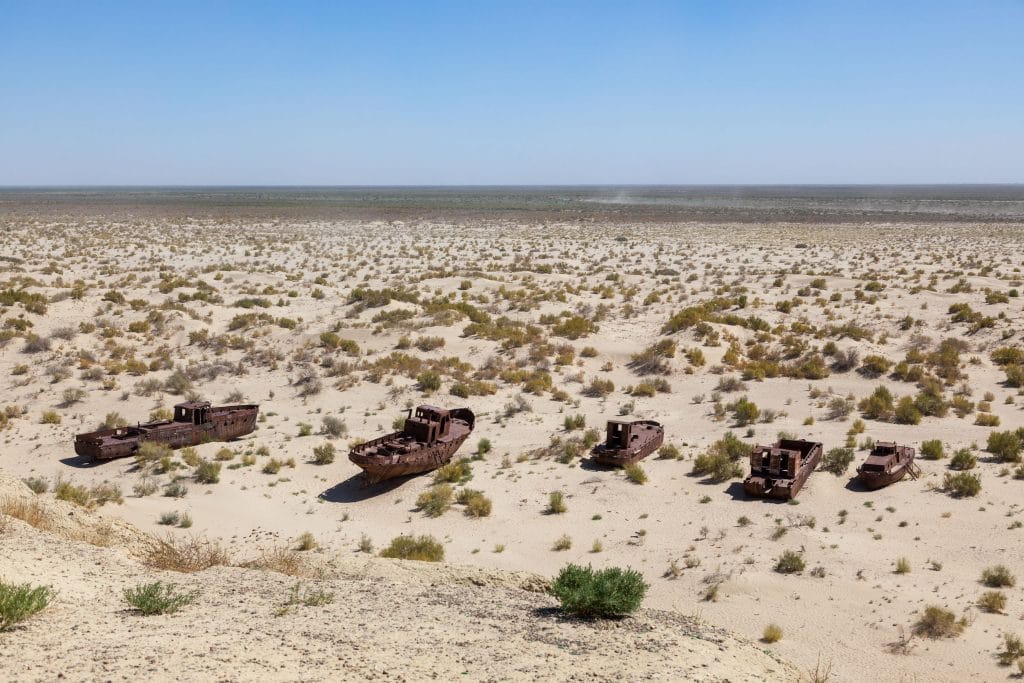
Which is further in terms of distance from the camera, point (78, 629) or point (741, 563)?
point (741, 563)

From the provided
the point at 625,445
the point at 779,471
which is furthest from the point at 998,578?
the point at 625,445

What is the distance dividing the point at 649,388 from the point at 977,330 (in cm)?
1629

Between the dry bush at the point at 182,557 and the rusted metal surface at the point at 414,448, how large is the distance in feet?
15.3

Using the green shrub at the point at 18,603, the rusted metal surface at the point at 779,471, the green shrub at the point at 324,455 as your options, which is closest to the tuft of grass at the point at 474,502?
the green shrub at the point at 324,455

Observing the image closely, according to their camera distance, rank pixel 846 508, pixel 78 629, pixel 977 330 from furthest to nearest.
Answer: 1. pixel 977 330
2. pixel 846 508
3. pixel 78 629

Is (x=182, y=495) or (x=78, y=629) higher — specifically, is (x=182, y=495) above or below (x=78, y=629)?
below

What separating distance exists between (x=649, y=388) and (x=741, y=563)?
1212cm

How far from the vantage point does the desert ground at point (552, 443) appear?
425 inches

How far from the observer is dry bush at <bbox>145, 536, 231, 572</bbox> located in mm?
11555

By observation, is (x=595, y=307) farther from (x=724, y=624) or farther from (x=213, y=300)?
(x=724, y=624)

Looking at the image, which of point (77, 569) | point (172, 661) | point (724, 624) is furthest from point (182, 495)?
point (724, 624)

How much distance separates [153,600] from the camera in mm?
9188

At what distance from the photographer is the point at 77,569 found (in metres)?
10.4

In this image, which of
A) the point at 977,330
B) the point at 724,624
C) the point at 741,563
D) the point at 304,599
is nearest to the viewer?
the point at 304,599
